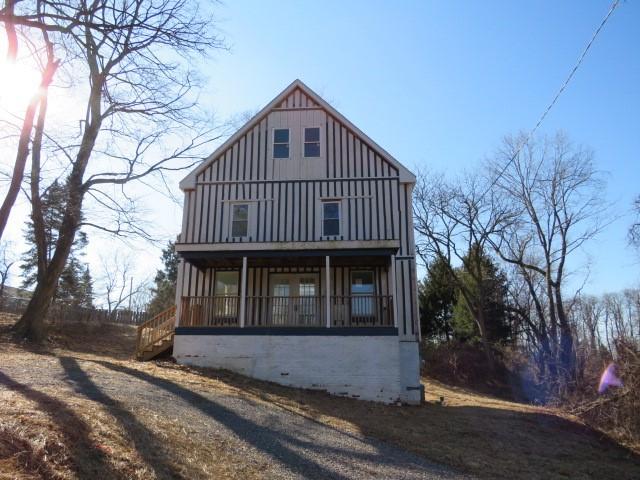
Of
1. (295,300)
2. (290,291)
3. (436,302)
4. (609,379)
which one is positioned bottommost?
(609,379)

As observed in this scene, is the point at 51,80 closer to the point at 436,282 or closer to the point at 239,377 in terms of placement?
the point at 239,377

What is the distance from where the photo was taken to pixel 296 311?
1594cm

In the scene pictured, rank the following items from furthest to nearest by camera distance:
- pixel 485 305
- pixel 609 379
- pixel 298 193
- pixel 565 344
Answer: pixel 485 305
pixel 565 344
pixel 298 193
pixel 609 379

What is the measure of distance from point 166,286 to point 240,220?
24793 mm

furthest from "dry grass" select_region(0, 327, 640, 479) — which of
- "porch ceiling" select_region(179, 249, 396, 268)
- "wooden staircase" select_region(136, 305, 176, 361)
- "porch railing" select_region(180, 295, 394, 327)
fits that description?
"porch ceiling" select_region(179, 249, 396, 268)

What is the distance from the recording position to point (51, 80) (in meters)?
12.2

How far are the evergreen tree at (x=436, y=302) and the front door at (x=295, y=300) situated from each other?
20.1 m

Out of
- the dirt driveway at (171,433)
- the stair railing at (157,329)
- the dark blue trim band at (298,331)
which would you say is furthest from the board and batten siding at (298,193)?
the dirt driveway at (171,433)

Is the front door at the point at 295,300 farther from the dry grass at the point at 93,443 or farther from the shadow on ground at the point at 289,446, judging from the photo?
the dry grass at the point at 93,443

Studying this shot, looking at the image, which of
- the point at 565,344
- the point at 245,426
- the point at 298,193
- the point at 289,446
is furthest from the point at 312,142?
the point at 565,344

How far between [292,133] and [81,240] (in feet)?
93.1

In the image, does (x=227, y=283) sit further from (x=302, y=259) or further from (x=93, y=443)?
(x=93, y=443)

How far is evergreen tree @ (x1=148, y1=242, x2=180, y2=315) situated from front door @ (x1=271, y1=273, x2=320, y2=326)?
20933 mm

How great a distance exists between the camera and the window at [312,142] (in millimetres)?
18203
